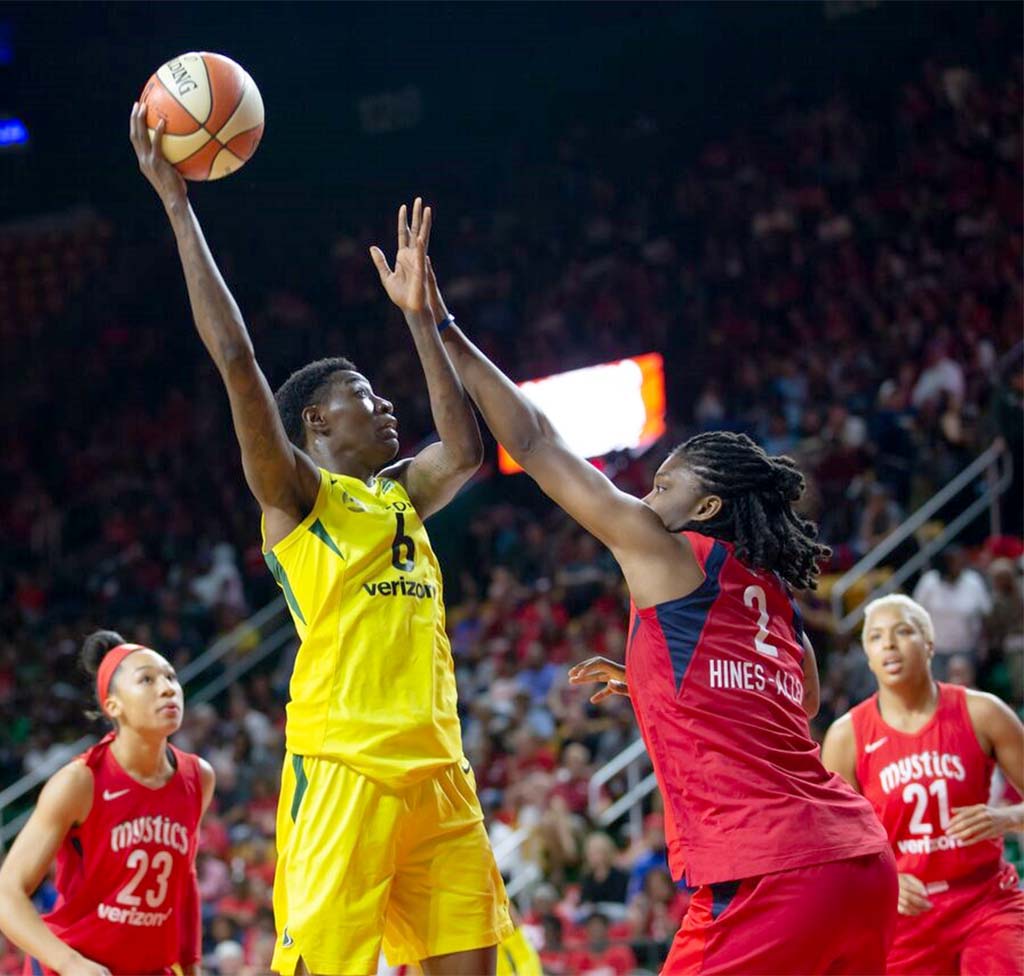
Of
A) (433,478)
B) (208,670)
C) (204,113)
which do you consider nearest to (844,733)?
(433,478)

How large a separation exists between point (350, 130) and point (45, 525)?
6552 millimetres

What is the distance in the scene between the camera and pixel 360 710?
12.8ft

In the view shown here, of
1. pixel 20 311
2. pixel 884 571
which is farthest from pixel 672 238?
pixel 20 311

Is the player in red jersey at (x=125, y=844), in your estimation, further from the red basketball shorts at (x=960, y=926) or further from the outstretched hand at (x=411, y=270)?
the red basketball shorts at (x=960, y=926)

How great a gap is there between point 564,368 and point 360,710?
11687 mm

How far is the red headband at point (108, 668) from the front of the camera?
503 cm

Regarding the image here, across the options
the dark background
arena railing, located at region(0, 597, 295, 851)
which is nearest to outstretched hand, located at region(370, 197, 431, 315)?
arena railing, located at region(0, 597, 295, 851)

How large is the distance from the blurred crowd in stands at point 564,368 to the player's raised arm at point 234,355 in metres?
4.77

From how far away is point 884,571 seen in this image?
10.3 m

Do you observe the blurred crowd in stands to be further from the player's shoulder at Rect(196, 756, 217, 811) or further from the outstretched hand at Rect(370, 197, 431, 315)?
the outstretched hand at Rect(370, 197, 431, 315)

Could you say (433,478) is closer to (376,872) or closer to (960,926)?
(376,872)

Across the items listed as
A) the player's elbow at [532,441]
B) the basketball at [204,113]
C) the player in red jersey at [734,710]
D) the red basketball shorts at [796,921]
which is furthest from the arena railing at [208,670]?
the red basketball shorts at [796,921]

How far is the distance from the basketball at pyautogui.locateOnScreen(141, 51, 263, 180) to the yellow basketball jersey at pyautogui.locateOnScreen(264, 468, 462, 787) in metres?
0.95

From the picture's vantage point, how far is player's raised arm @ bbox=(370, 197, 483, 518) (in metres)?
4.04
